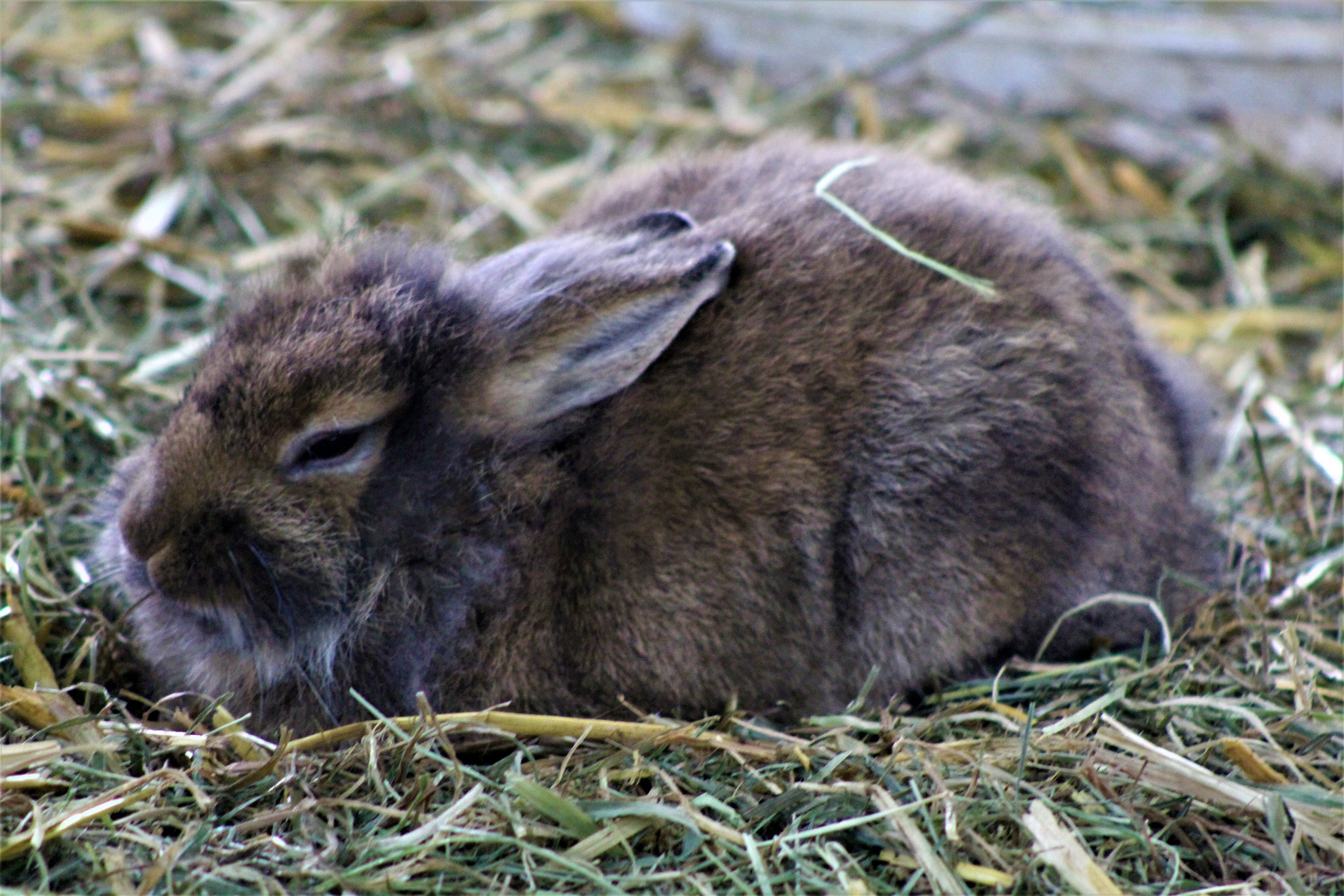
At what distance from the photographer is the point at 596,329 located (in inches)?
143

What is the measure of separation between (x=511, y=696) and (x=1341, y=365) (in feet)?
12.6

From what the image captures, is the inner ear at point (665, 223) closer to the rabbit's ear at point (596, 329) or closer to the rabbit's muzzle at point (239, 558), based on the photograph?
the rabbit's ear at point (596, 329)

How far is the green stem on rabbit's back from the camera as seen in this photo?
3887 mm

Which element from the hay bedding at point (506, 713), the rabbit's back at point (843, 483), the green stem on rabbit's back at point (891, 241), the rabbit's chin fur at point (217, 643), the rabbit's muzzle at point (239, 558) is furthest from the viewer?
the green stem on rabbit's back at point (891, 241)

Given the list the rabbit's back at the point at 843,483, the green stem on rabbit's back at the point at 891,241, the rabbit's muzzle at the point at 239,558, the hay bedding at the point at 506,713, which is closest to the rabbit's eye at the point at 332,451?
the rabbit's muzzle at the point at 239,558

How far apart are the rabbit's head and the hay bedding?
313 mm

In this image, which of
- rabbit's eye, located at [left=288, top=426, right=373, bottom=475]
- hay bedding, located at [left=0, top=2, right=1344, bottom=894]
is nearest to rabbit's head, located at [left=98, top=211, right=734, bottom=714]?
rabbit's eye, located at [left=288, top=426, right=373, bottom=475]

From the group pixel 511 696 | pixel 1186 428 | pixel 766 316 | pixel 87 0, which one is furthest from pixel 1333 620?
pixel 87 0

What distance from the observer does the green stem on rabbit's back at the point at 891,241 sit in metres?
3.89

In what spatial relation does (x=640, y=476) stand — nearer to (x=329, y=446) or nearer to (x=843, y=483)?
(x=843, y=483)

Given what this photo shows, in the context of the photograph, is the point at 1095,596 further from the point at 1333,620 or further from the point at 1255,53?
the point at 1255,53

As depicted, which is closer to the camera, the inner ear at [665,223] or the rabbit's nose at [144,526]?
the rabbit's nose at [144,526]

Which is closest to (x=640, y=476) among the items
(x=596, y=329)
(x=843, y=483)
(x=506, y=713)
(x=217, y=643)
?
(x=596, y=329)

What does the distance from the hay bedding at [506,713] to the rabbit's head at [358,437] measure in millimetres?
313
